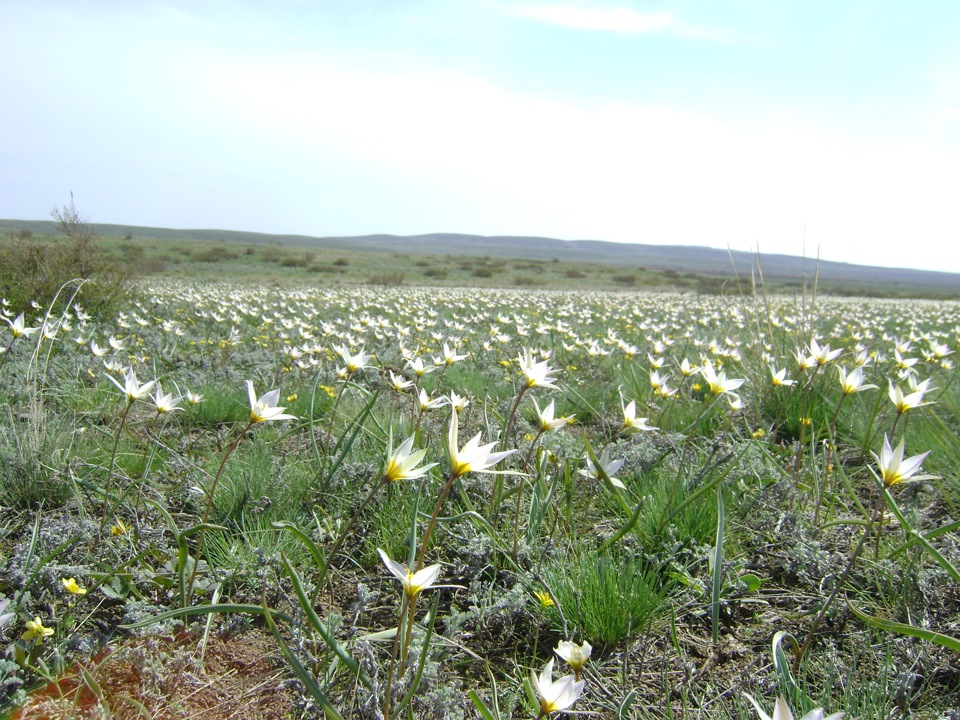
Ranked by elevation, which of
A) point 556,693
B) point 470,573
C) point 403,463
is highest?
point 403,463

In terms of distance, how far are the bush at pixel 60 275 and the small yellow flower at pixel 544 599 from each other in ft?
23.2

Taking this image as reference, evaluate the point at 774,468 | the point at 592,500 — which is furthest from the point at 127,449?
the point at 774,468

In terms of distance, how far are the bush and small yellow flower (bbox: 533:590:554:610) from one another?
707cm

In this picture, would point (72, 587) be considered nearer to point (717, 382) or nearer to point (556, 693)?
point (556, 693)

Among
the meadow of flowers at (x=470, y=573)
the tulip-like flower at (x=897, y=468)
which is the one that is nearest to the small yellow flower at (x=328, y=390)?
the meadow of flowers at (x=470, y=573)

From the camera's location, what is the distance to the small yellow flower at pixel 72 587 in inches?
75.0

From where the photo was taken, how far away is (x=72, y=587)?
191 cm

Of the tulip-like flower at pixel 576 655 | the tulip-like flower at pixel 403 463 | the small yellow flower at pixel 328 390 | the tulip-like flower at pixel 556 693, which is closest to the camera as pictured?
the tulip-like flower at pixel 556 693

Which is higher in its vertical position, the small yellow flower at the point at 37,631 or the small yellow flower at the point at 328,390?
the small yellow flower at the point at 328,390

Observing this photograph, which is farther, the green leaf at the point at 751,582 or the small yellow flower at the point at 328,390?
the small yellow flower at the point at 328,390

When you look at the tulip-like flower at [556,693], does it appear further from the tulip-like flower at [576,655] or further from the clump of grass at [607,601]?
the clump of grass at [607,601]

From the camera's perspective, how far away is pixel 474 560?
2336mm


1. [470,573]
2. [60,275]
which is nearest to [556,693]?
[470,573]

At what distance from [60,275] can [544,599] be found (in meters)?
8.56
